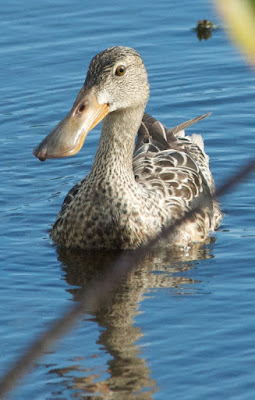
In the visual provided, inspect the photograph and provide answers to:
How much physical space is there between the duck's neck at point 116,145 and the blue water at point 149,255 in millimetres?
733

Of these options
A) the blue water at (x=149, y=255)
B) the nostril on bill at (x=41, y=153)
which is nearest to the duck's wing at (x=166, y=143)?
the blue water at (x=149, y=255)

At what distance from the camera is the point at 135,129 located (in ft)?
23.1

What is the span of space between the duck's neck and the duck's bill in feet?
1.65

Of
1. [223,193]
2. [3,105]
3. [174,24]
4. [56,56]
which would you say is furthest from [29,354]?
[174,24]

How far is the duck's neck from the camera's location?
6871mm

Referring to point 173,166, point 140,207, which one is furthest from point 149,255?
point 173,166

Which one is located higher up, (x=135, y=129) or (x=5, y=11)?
(x=5, y=11)

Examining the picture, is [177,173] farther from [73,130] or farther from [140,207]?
[73,130]

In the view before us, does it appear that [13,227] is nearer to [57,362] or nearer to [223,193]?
[57,362]

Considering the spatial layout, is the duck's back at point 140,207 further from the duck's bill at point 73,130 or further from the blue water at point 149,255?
the duck's bill at point 73,130

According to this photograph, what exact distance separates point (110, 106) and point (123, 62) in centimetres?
48

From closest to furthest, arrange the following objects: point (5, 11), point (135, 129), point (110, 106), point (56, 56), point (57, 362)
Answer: point (57, 362) → point (110, 106) → point (135, 129) → point (56, 56) → point (5, 11)

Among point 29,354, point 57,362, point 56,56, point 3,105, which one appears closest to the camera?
point 29,354

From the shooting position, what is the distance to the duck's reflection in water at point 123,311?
181 inches
